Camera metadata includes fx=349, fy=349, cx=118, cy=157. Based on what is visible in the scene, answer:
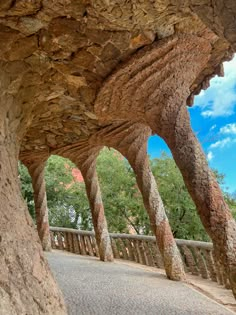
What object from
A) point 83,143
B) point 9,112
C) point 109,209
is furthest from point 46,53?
point 109,209

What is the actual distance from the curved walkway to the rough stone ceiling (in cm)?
188

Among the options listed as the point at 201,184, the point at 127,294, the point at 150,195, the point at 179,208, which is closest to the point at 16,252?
the point at 201,184

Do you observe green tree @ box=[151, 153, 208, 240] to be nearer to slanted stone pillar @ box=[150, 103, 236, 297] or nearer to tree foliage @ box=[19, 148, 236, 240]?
tree foliage @ box=[19, 148, 236, 240]

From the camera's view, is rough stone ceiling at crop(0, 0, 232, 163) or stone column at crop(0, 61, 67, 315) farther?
rough stone ceiling at crop(0, 0, 232, 163)

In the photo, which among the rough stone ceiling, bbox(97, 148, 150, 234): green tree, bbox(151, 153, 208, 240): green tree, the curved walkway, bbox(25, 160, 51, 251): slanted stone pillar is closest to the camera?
the rough stone ceiling

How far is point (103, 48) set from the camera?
2.91m

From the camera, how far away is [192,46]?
300cm

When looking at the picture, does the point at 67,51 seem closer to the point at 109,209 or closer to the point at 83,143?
the point at 83,143

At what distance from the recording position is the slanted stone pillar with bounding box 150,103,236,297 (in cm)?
265

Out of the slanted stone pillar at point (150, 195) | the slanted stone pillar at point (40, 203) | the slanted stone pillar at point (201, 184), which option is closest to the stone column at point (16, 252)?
the slanted stone pillar at point (201, 184)

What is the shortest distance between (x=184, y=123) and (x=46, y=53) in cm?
136

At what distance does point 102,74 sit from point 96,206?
3857mm

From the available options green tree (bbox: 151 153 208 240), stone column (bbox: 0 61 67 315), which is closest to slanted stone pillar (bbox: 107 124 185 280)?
stone column (bbox: 0 61 67 315)

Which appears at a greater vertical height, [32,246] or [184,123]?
[184,123]
